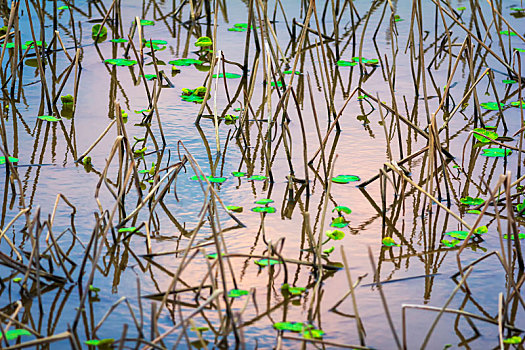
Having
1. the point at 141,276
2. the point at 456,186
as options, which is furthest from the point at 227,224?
the point at 456,186

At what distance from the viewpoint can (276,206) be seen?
2219 millimetres

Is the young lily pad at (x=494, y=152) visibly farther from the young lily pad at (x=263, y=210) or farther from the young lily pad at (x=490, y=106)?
the young lily pad at (x=263, y=210)

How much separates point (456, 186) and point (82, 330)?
1396 millimetres

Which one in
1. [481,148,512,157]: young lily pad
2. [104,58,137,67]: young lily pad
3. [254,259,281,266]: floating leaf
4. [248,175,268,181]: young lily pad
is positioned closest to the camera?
[254,259,281,266]: floating leaf

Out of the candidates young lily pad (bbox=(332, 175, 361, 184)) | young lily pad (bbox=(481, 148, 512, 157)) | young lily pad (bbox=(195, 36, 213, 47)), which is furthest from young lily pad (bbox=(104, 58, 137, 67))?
young lily pad (bbox=(481, 148, 512, 157))

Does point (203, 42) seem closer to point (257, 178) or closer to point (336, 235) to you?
point (257, 178)

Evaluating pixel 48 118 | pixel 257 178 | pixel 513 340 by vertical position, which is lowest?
pixel 513 340

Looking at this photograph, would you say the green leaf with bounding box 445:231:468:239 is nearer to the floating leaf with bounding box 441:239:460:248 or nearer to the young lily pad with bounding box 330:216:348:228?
the floating leaf with bounding box 441:239:460:248

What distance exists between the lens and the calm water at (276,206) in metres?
1.61

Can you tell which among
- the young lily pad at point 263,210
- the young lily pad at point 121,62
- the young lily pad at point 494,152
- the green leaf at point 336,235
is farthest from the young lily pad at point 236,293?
the young lily pad at point 121,62

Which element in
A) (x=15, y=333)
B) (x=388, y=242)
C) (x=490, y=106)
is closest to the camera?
(x=15, y=333)

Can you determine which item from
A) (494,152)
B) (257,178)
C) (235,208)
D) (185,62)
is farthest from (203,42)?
(235,208)

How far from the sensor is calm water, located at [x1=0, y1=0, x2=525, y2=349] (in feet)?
5.28

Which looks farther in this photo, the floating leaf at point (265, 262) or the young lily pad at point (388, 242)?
the young lily pad at point (388, 242)
